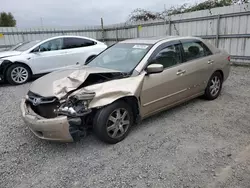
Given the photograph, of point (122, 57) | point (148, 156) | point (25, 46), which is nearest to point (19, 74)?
point (25, 46)

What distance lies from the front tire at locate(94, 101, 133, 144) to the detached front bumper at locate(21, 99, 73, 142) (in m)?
0.41

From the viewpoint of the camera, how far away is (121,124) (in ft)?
10.2

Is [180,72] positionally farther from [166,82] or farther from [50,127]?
[50,127]

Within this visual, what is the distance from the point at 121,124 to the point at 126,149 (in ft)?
1.22

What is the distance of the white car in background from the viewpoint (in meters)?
6.62

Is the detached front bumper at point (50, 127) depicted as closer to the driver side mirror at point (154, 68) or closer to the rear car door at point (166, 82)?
the rear car door at point (166, 82)

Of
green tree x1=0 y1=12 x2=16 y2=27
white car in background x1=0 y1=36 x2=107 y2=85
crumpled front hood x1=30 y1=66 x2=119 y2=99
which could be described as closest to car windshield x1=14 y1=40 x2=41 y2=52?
white car in background x1=0 y1=36 x2=107 y2=85

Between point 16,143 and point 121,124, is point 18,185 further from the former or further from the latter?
point 121,124

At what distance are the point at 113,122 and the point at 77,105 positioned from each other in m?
0.58

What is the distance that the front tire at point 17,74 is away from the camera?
21.7 feet

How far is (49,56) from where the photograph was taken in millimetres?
7152

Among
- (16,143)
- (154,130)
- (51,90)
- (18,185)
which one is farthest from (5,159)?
(154,130)

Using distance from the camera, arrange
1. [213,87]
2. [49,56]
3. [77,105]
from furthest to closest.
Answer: [49,56] → [213,87] → [77,105]

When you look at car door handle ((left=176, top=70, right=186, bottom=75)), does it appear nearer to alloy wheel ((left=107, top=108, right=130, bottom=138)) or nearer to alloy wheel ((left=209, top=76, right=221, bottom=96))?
alloy wheel ((left=209, top=76, right=221, bottom=96))
